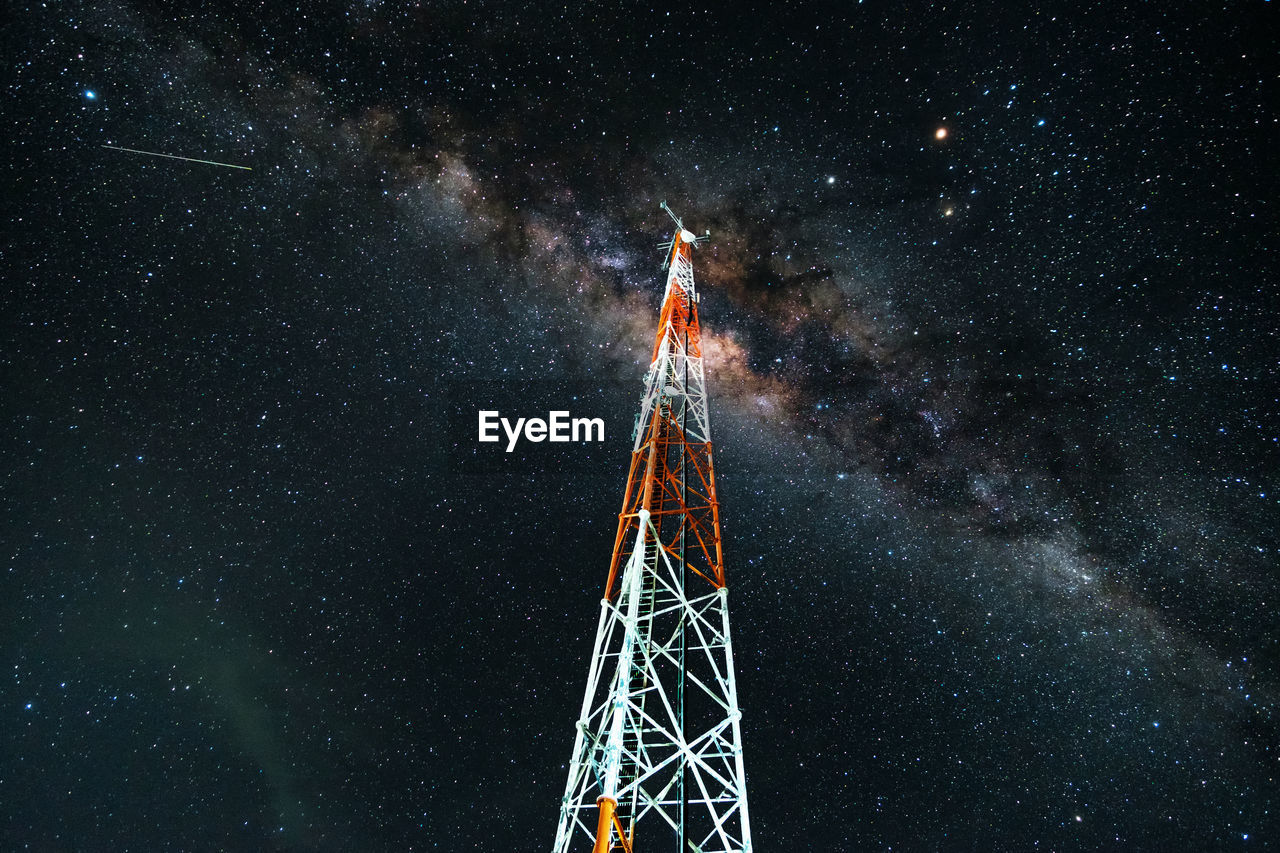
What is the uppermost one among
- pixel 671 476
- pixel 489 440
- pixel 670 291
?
pixel 670 291

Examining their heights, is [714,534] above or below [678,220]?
below

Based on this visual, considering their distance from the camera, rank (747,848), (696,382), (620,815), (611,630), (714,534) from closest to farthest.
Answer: (747,848) → (620,815) → (611,630) → (714,534) → (696,382)

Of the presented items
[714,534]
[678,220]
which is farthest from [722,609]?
[678,220]

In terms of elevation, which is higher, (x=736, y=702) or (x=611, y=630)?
(x=611, y=630)

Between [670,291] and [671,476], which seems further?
[670,291]

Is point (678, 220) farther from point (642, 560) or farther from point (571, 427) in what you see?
point (642, 560)

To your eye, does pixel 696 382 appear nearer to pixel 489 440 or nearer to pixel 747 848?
pixel 489 440

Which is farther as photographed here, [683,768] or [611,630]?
[611,630]

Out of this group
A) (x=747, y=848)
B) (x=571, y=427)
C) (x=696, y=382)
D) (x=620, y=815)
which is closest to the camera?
(x=747, y=848)

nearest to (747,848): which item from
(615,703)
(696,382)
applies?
(615,703)
